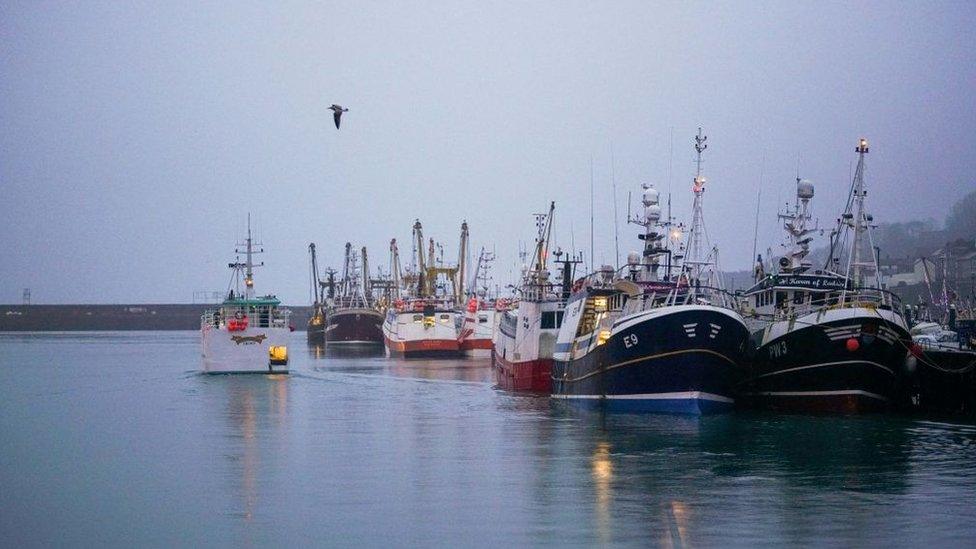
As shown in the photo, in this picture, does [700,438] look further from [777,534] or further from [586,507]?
[777,534]

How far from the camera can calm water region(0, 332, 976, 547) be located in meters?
27.5

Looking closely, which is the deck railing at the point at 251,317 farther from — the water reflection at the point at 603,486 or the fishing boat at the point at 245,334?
the water reflection at the point at 603,486

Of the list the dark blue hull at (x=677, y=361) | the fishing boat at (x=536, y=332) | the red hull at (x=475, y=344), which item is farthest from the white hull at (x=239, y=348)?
the red hull at (x=475, y=344)

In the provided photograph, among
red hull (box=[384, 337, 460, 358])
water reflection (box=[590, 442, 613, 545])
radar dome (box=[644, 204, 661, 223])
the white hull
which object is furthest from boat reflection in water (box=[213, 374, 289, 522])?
red hull (box=[384, 337, 460, 358])

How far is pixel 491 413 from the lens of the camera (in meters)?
56.1

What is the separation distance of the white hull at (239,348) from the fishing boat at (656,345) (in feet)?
101

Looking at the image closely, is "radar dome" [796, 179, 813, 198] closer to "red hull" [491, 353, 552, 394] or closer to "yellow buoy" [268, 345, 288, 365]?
"red hull" [491, 353, 552, 394]

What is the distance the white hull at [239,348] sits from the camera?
79688 millimetres

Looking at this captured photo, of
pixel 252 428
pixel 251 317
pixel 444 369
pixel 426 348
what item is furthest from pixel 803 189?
pixel 426 348

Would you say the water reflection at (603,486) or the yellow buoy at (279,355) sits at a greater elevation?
the yellow buoy at (279,355)

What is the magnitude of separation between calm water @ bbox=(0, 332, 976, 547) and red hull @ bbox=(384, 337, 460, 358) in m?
65.0

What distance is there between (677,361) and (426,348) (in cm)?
8211

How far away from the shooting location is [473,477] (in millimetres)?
35625

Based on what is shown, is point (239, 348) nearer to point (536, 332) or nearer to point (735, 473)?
point (536, 332)
